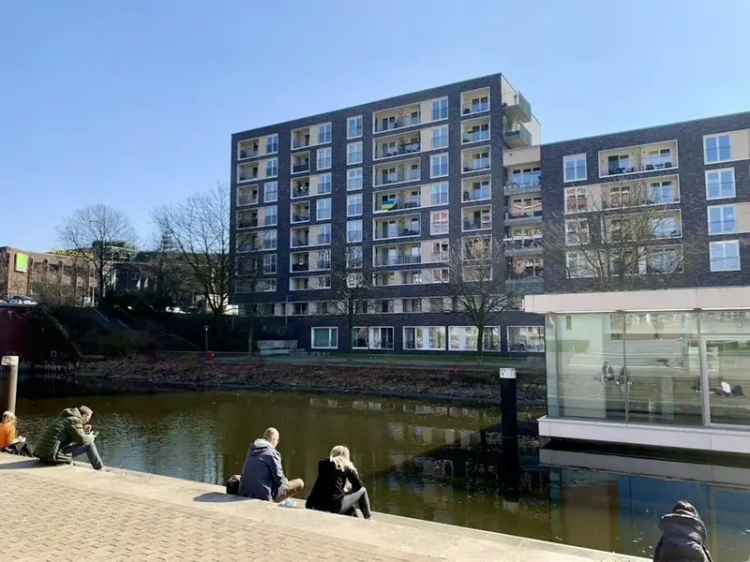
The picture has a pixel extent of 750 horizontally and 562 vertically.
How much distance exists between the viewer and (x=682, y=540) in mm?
4371

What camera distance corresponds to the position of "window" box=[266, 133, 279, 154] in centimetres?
6203

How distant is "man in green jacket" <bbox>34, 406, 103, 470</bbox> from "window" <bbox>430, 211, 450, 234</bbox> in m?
41.7

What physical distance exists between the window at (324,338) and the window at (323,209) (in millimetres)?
11356

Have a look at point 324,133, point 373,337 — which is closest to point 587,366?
point 373,337

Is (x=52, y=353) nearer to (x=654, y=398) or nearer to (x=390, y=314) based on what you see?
(x=390, y=314)

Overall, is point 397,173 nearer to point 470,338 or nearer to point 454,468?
point 470,338

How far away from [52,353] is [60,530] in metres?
46.6

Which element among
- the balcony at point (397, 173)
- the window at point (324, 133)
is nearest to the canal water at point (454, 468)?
the balcony at point (397, 173)

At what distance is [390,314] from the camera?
5131 centimetres

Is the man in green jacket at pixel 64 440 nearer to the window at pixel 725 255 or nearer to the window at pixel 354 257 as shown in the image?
the window at pixel 354 257

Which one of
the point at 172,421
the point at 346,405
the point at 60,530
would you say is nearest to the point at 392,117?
the point at 346,405

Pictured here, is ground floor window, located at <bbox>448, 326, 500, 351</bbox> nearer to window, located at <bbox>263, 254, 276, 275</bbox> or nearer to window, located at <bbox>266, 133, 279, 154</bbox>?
window, located at <bbox>263, 254, 276, 275</bbox>

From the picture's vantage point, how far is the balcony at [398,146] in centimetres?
5297

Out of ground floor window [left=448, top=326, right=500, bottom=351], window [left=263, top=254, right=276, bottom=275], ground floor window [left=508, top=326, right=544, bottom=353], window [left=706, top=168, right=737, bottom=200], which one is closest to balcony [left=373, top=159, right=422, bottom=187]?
window [left=263, top=254, right=276, bottom=275]
